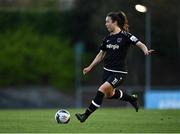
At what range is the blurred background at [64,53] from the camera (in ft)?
192

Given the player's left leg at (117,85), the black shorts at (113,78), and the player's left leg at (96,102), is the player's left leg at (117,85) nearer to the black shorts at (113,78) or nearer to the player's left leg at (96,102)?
the black shorts at (113,78)

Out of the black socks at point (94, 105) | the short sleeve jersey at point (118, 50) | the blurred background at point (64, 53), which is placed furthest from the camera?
the blurred background at point (64, 53)

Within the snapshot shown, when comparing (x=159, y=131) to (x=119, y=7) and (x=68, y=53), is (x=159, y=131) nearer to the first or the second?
(x=119, y=7)

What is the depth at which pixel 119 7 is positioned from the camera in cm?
5509

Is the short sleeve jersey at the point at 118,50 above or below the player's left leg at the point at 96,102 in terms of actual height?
above

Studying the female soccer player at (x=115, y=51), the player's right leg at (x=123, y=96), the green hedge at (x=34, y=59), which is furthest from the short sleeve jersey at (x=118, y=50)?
the green hedge at (x=34, y=59)

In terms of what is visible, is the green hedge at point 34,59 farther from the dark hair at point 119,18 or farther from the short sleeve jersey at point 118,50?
the short sleeve jersey at point 118,50

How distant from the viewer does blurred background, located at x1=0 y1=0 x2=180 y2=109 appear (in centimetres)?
5859

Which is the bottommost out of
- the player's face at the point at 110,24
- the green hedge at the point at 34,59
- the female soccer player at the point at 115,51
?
the green hedge at the point at 34,59

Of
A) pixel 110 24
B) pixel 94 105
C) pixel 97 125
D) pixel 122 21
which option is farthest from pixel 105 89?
pixel 122 21

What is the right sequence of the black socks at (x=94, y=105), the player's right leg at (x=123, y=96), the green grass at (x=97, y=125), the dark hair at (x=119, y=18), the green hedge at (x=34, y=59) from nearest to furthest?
the green grass at (x=97, y=125) < the black socks at (x=94, y=105) < the dark hair at (x=119, y=18) < the player's right leg at (x=123, y=96) < the green hedge at (x=34, y=59)

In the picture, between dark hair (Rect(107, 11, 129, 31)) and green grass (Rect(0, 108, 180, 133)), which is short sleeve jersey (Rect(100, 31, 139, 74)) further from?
green grass (Rect(0, 108, 180, 133))

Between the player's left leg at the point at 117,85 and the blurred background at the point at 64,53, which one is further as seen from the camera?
the blurred background at the point at 64,53

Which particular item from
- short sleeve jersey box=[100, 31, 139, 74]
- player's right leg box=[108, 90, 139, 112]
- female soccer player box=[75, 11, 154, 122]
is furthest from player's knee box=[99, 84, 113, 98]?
player's right leg box=[108, 90, 139, 112]
